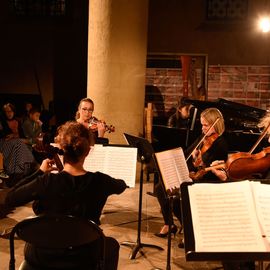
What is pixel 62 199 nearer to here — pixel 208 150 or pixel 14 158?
pixel 208 150

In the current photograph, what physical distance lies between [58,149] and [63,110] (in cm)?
979

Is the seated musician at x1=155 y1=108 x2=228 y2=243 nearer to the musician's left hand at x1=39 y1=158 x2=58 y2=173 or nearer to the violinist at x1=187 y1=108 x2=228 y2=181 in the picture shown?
the violinist at x1=187 y1=108 x2=228 y2=181

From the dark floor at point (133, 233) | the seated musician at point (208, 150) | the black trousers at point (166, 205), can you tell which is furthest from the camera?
the seated musician at point (208, 150)

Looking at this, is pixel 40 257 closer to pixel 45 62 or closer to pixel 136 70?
pixel 136 70

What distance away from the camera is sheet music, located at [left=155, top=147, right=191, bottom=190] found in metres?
3.54

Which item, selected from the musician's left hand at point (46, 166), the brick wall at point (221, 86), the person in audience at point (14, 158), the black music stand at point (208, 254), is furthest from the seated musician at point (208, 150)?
the brick wall at point (221, 86)

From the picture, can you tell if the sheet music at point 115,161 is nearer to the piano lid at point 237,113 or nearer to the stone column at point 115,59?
the stone column at point 115,59

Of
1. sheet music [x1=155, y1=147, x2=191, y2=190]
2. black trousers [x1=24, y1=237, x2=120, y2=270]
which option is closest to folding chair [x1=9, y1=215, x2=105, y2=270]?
black trousers [x1=24, y1=237, x2=120, y2=270]

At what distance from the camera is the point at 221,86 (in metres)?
11.1

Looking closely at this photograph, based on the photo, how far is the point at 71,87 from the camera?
12602mm

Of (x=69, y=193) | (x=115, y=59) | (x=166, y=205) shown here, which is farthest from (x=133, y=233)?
(x=115, y=59)

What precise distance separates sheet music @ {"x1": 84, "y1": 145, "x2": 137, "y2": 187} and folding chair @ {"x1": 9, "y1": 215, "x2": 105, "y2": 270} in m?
1.42

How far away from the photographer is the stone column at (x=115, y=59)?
Result: 6961 mm

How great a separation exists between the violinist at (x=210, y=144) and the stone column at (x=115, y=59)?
8.17ft
